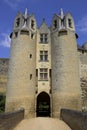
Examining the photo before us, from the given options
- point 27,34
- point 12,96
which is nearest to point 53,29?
point 27,34

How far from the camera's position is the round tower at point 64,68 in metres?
18.5

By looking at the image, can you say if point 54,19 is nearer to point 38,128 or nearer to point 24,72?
point 24,72

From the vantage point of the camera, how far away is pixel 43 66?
20.5m

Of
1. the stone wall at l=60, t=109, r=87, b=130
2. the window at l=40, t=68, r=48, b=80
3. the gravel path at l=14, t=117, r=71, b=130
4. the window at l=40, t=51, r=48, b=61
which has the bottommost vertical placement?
the gravel path at l=14, t=117, r=71, b=130

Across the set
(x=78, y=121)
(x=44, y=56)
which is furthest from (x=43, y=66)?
(x=78, y=121)

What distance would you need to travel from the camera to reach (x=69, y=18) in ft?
70.4

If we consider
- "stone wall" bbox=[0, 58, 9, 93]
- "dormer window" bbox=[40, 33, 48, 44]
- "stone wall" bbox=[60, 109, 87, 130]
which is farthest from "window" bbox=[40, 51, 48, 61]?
"stone wall" bbox=[0, 58, 9, 93]

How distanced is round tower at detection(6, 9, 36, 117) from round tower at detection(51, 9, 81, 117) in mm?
2213

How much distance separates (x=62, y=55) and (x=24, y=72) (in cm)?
422

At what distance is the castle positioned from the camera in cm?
1853

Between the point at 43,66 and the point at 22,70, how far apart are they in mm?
2541

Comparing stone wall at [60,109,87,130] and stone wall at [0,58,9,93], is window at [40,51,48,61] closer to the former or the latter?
stone wall at [60,109,87,130]

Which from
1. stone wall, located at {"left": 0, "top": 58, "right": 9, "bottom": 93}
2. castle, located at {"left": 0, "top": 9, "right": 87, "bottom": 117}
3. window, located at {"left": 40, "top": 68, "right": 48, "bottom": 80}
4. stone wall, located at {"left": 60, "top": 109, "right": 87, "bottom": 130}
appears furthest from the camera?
stone wall, located at {"left": 0, "top": 58, "right": 9, "bottom": 93}

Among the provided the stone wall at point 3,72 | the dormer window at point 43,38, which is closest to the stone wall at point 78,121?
the dormer window at point 43,38
